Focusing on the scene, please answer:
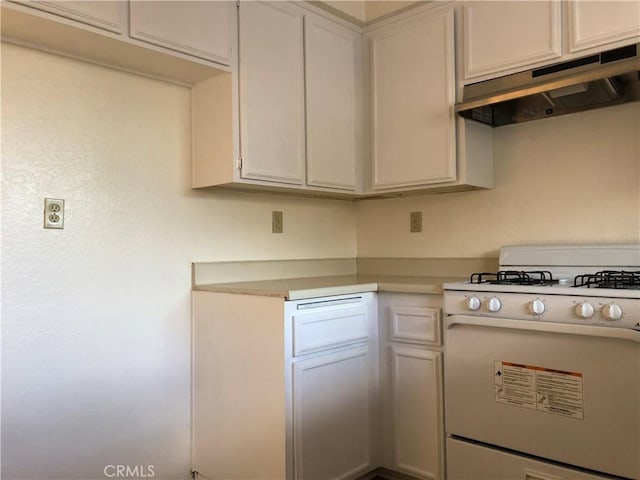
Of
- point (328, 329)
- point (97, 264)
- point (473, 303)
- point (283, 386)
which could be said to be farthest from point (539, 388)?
point (97, 264)

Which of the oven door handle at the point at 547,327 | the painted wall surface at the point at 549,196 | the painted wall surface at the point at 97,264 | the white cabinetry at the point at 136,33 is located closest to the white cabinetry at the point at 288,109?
the white cabinetry at the point at 136,33

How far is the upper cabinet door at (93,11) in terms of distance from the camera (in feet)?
5.21

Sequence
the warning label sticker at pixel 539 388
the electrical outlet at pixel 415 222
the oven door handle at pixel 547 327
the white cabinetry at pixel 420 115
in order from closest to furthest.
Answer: the oven door handle at pixel 547 327 < the warning label sticker at pixel 539 388 < the white cabinetry at pixel 420 115 < the electrical outlet at pixel 415 222

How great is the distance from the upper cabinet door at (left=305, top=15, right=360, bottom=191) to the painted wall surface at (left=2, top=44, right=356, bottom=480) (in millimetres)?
484

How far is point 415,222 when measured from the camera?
2.74 metres

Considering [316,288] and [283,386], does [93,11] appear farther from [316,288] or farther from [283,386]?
[283,386]

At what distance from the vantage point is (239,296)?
2.01 metres

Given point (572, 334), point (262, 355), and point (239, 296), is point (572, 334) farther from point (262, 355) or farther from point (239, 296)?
point (239, 296)

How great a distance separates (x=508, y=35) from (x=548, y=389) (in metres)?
1.42

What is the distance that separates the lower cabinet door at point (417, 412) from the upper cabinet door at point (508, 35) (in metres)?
1.24

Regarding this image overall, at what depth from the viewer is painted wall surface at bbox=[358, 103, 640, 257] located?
2111 millimetres

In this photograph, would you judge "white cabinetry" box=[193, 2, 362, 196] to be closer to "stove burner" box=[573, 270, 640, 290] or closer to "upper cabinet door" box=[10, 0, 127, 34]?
"upper cabinet door" box=[10, 0, 127, 34]

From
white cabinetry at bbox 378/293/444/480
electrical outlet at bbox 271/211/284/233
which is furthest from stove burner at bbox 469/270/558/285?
electrical outlet at bbox 271/211/284/233

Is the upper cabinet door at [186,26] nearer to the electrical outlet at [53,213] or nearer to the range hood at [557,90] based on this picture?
the electrical outlet at [53,213]
